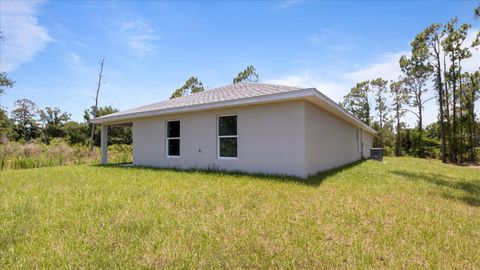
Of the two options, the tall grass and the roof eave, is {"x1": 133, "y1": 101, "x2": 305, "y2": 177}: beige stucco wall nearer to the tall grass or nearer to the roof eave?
the roof eave

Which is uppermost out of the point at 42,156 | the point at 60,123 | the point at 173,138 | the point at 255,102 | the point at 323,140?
the point at 60,123

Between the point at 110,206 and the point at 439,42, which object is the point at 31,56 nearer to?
the point at 110,206

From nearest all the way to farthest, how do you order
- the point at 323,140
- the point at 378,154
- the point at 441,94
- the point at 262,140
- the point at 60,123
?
1. the point at 262,140
2. the point at 323,140
3. the point at 378,154
4. the point at 441,94
5. the point at 60,123

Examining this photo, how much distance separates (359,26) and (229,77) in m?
21.3

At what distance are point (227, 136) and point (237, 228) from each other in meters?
5.55

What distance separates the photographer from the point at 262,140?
311 inches

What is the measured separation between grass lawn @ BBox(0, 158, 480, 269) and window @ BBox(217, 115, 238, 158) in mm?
3029

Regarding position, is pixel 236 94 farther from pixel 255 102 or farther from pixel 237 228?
pixel 237 228

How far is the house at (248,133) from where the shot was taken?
288 inches

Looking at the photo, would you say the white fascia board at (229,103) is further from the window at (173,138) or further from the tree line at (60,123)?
the tree line at (60,123)

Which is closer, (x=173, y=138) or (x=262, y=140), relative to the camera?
(x=262, y=140)

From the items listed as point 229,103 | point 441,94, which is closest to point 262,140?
point 229,103

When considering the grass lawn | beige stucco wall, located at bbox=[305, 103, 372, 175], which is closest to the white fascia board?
beige stucco wall, located at bbox=[305, 103, 372, 175]

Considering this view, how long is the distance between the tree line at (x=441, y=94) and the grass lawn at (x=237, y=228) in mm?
20118
